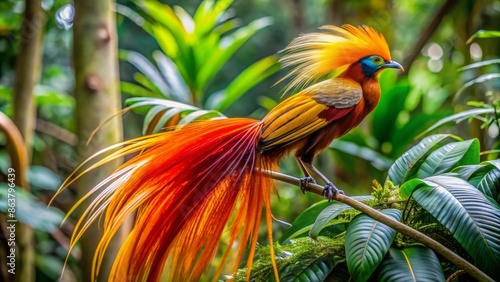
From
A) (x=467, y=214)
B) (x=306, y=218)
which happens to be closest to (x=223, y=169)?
(x=306, y=218)

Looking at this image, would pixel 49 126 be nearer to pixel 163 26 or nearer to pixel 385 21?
pixel 163 26

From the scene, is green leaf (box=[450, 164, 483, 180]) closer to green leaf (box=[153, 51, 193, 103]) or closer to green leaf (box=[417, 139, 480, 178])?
green leaf (box=[417, 139, 480, 178])

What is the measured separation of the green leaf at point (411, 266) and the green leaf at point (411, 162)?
1.01 feet

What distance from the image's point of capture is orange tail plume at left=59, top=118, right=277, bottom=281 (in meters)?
0.98

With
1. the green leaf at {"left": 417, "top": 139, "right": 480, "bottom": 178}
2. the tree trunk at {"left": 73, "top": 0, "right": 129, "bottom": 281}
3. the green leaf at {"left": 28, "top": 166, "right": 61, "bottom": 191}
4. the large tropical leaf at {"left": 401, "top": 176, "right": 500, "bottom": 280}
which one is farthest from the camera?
the green leaf at {"left": 28, "top": 166, "right": 61, "bottom": 191}

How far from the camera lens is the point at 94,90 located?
158cm

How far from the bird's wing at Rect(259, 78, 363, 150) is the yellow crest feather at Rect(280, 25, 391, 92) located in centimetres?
4

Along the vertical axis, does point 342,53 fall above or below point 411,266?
above

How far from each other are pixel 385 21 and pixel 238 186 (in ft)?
8.27

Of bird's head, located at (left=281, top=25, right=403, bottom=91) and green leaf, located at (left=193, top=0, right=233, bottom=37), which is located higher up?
green leaf, located at (left=193, top=0, right=233, bottom=37)

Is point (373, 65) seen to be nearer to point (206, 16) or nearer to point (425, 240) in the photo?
point (425, 240)

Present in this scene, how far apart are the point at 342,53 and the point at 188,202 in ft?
1.41

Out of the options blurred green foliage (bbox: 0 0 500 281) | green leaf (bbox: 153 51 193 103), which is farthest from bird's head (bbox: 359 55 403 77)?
green leaf (bbox: 153 51 193 103)

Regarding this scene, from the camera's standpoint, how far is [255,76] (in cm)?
222
